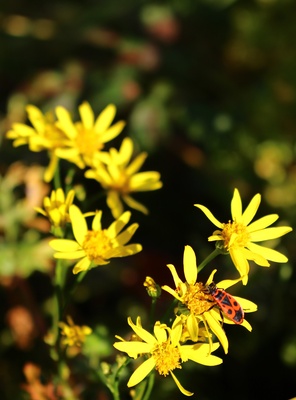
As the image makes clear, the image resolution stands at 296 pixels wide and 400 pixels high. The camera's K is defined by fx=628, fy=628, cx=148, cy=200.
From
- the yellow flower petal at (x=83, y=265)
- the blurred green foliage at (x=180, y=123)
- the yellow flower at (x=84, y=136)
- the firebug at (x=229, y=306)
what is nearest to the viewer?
the firebug at (x=229, y=306)

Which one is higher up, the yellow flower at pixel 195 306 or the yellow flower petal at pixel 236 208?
the yellow flower petal at pixel 236 208

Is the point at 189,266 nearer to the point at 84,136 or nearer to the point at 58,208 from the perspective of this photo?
the point at 58,208

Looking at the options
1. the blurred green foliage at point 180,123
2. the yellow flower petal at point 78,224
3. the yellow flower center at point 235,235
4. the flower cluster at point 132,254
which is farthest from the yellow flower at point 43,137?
the yellow flower center at point 235,235

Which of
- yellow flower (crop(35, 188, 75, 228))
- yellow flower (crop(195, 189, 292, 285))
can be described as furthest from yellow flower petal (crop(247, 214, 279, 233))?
yellow flower (crop(35, 188, 75, 228))

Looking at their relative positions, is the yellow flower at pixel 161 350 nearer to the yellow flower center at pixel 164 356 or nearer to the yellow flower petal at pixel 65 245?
the yellow flower center at pixel 164 356

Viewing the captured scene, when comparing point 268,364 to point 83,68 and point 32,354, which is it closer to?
point 32,354

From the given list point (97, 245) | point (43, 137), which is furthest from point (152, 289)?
point (43, 137)
